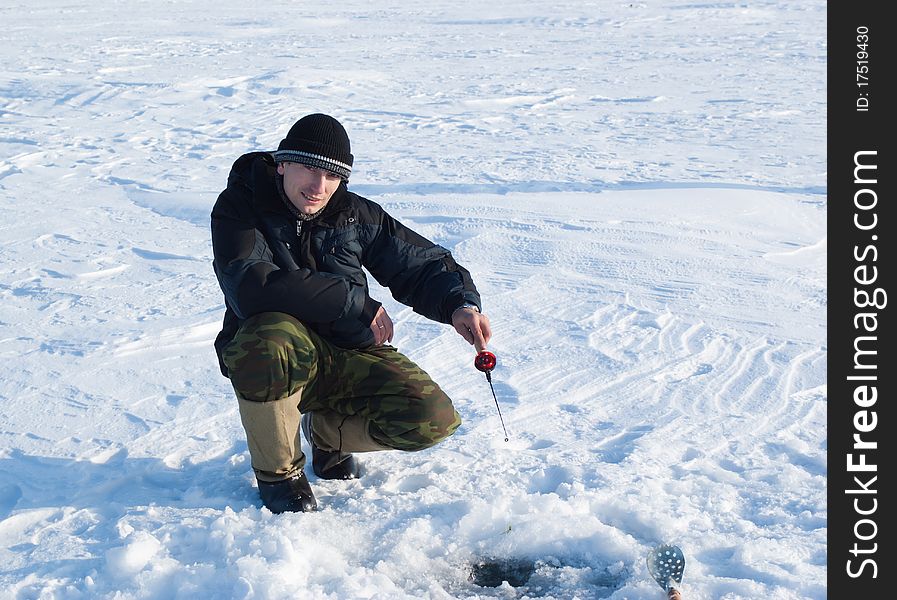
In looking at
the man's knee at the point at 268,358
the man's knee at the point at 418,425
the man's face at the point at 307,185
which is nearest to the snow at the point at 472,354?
the man's knee at the point at 418,425

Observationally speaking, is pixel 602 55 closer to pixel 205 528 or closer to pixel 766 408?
pixel 766 408

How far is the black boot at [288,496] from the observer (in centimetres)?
263

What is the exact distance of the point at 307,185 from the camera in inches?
104

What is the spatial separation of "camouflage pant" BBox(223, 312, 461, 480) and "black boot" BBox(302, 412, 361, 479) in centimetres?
3

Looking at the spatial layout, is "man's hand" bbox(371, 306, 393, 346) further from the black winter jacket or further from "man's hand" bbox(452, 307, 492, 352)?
"man's hand" bbox(452, 307, 492, 352)

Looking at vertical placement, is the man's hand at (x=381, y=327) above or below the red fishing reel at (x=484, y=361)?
above

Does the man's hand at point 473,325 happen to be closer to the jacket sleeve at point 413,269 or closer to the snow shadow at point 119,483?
the jacket sleeve at point 413,269

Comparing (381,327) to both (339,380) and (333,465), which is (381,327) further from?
(333,465)

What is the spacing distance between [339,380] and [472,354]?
4.19ft

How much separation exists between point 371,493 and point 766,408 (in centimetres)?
160
